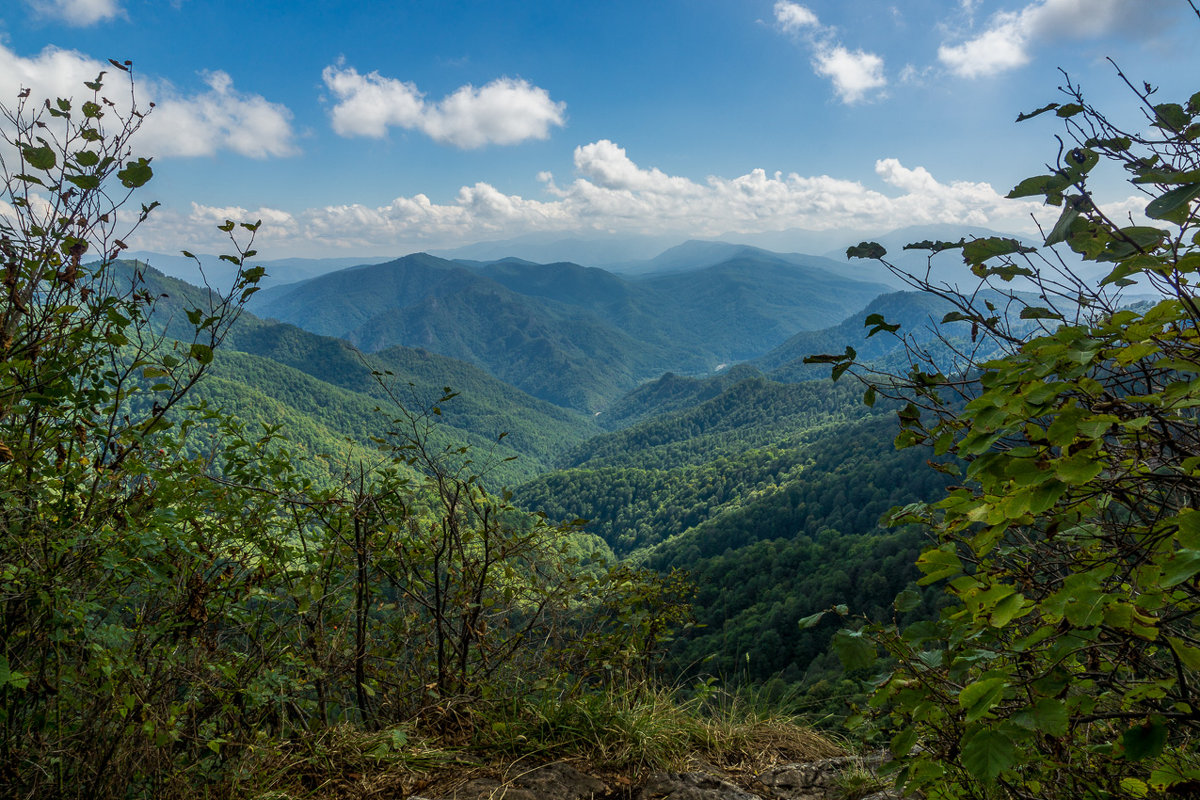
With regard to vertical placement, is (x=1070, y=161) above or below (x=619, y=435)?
above

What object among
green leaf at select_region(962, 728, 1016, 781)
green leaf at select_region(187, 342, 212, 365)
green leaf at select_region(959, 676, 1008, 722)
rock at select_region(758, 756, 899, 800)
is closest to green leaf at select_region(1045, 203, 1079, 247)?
green leaf at select_region(959, 676, 1008, 722)

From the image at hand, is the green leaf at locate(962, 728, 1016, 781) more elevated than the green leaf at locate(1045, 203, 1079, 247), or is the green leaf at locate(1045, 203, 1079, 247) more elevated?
the green leaf at locate(1045, 203, 1079, 247)

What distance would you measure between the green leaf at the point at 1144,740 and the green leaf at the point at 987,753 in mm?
207

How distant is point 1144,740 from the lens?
1.20 meters

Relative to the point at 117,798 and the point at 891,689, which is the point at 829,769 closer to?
the point at 891,689

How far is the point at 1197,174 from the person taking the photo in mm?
1284

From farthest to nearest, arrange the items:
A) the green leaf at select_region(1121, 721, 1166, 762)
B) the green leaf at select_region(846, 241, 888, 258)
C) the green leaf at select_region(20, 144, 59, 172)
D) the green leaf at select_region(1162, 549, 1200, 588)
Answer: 1. the green leaf at select_region(20, 144, 59, 172)
2. the green leaf at select_region(846, 241, 888, 258)
3. the green leaf at select_region(1121, 721, 1166, 762)
4. the green leaf at select_region(1162, 549, 1200, 588)

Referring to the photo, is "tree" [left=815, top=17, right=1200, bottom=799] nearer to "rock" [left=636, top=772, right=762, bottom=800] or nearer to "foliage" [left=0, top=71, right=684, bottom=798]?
"rock" [left=636, top=772, right=762, bottom=800]

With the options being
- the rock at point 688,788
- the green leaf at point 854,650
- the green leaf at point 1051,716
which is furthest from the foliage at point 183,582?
the green leaf at point 1051,716

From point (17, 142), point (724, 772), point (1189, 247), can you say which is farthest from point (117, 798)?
point (1189, 247)

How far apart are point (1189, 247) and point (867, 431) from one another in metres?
104

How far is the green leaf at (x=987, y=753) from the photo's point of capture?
1244 millimetres

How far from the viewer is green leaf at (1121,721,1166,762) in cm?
115

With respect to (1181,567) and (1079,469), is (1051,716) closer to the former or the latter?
(1181,567)
